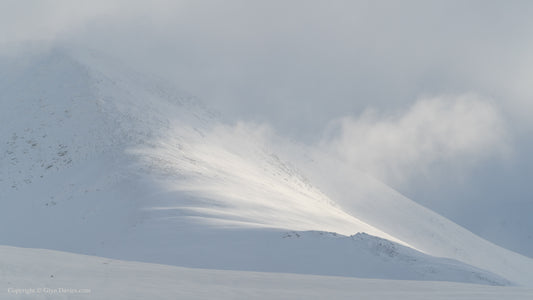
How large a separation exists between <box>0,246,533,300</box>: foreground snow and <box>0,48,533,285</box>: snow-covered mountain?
11.8ft

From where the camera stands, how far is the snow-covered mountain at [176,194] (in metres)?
18.4

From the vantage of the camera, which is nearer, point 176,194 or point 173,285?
point 173,285

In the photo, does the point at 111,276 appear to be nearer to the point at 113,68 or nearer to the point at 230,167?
the point at 230,167

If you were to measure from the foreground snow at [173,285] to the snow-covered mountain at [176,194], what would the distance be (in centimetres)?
360

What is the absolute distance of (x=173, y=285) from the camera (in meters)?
11.3

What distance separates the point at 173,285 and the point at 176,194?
1443 cm

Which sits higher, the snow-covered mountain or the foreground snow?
the snow-covered mountain

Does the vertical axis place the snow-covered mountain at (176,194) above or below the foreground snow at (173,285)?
above

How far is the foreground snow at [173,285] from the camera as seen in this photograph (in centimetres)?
1011

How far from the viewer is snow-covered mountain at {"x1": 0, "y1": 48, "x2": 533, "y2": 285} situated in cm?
1844

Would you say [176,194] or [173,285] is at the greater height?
[176,194]

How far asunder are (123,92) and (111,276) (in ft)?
135

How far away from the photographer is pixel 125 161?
30750 mm

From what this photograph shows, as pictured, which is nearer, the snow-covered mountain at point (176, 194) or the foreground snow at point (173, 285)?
the foreground snow at point (173, 285)
